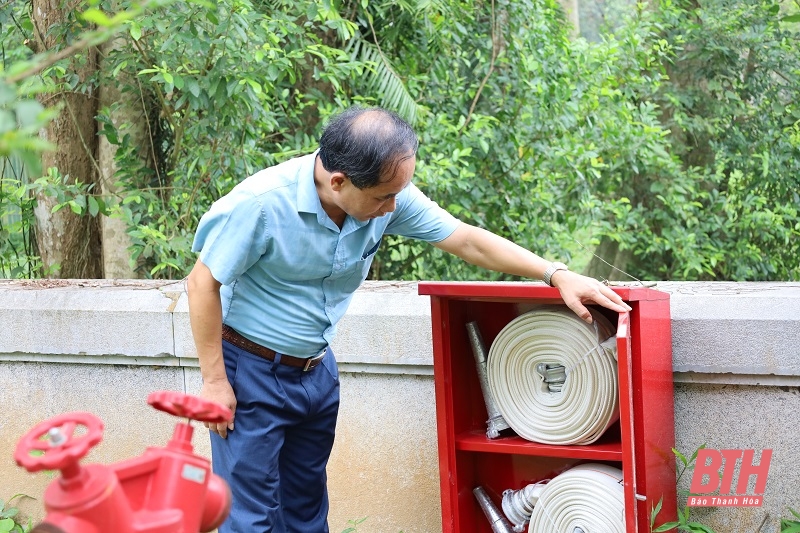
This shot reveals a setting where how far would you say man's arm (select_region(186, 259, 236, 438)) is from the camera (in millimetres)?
2477

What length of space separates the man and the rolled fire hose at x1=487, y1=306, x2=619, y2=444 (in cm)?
19

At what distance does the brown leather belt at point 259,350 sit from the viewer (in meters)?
2.67

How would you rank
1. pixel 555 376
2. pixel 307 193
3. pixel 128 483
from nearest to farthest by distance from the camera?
pixel 128 483 → pixel 307 193 → pixel 555 376

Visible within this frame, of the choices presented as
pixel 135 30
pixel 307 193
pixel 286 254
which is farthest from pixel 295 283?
pixel 135 30

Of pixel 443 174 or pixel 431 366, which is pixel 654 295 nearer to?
pixel 431 366

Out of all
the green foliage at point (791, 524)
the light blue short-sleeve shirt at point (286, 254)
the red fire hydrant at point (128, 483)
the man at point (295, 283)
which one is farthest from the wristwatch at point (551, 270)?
the red fire hydrant at point (128, 483)

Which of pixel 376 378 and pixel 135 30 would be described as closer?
pixel 376 378

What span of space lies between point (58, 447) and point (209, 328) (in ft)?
3.77

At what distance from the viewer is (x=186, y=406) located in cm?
160

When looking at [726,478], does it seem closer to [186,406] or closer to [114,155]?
[186,406]

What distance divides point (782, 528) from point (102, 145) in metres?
4.05

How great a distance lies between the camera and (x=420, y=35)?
19.4ft

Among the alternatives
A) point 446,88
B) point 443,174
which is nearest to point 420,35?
point 446,88

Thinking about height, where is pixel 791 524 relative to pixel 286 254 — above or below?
below
